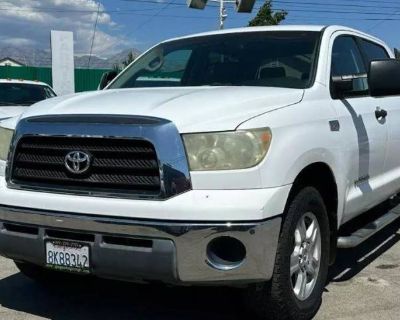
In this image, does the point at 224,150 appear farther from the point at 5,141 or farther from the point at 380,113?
the point at 380,113

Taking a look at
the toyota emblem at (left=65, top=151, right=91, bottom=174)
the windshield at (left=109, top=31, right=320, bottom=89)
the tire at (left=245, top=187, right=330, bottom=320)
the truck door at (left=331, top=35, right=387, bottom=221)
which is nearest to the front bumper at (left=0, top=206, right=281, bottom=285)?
the tire at (left=245, top=187, right=330, bottom=320)

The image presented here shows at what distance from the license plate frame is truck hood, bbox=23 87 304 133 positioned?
770mm

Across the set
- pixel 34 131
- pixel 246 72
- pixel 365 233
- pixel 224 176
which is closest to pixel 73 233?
pixel 34 131

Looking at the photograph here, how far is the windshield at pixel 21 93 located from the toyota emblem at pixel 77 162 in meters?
8.54

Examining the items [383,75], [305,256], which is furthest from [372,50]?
[305,256]

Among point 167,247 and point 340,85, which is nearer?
point 167,247

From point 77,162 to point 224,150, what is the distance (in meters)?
0.84

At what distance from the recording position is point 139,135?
3.38 metres

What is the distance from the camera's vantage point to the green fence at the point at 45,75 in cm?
2395

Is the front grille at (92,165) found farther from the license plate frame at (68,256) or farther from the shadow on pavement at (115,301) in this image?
the shadow on pavement at (115,301)

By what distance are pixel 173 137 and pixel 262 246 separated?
75cm

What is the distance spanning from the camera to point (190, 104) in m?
3.66

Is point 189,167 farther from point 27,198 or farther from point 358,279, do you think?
point 358,279

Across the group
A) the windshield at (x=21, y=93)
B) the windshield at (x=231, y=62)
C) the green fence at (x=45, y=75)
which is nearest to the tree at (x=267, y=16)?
the green fence at (x=45, y=75)
